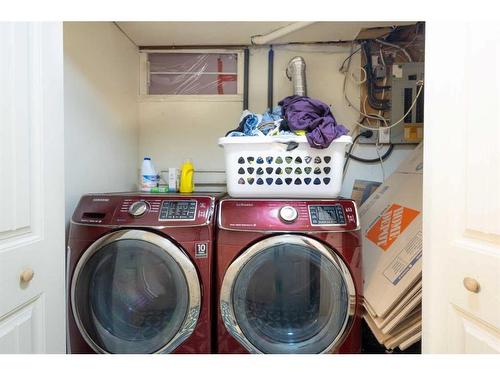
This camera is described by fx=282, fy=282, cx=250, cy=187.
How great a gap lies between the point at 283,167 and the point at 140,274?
32.7 inches

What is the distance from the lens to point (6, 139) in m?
0.66

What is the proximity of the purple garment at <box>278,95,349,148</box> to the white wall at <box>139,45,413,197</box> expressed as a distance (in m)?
0.62

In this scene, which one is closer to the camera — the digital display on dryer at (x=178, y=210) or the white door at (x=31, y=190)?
the white door at (x=31, y=190)

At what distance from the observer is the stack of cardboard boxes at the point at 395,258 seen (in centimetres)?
116

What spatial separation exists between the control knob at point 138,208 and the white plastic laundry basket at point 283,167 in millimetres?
406

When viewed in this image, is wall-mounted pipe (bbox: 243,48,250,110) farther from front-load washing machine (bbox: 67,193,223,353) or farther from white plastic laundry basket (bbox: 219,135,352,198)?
front-load washing machine (bbox: 67,193,223,353)

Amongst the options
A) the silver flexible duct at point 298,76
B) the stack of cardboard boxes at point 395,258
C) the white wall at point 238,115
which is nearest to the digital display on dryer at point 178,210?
the white wall at point 238,115

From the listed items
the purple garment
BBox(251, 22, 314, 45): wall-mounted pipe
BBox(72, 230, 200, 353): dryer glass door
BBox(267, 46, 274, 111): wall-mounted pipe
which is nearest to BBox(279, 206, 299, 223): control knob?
the purple garment

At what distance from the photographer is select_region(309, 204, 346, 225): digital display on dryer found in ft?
4.08

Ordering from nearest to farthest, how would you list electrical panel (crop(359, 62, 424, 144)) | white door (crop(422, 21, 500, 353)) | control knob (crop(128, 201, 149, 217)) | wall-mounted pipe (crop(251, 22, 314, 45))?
white door (crop(422, 21, 500, 353)) < control knob (crop(128, 201, 149, 217)) < wall-mounted pipe (crop(251, 22, 314, 45)) < electrical panel (crop(359, 62, 424, 144))

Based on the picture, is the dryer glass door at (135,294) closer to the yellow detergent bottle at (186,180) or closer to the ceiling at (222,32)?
the yellow detergent bottle at (186,180)

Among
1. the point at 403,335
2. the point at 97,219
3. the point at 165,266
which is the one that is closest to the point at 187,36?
the point at 97,219

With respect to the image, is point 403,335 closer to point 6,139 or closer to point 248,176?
point 248,176
